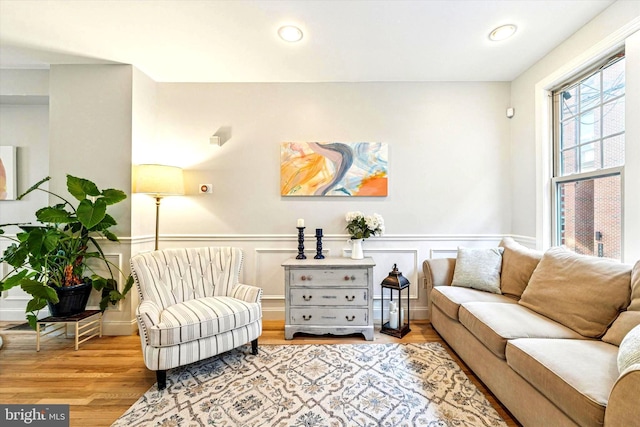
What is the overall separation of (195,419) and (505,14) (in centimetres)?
341

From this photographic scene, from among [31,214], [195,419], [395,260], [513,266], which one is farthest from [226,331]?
[31,214]

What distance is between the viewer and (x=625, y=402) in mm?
904

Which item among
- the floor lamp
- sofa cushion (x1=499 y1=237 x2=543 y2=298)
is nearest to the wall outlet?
the floor lamp

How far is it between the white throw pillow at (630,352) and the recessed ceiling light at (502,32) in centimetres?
219

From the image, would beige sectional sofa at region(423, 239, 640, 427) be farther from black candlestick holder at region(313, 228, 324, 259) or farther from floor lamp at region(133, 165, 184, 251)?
floor lamp at region(133, 165, 184, 251)

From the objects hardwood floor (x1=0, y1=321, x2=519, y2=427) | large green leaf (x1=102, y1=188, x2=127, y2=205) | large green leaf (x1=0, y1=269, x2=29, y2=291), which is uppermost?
large green leaf (x1=102, y1=188, x2=127, y2=205)

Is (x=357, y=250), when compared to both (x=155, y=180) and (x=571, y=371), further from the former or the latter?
(x=155, y=180)

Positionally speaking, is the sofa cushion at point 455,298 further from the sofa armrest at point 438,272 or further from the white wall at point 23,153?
the white wall at point 23,153

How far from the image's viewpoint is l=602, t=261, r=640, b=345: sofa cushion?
1.39m

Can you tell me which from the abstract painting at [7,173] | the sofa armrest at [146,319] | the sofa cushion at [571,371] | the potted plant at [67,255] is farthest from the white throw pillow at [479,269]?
the abstract painting at [7,173]

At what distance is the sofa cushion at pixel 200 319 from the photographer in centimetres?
181

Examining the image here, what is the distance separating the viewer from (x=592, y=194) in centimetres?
217

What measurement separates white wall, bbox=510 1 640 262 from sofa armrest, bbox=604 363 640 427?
4.48 ft

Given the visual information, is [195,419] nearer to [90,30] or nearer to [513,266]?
[513,266]
